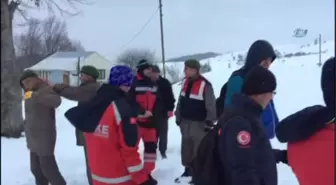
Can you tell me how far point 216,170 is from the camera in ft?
7.64

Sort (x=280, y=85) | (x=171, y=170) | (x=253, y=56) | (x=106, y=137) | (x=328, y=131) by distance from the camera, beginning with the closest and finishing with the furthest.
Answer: (x=328, y=131), (x=106, y=137), (x=253, y=56), (x=171, y=170), (x=280, y=85)

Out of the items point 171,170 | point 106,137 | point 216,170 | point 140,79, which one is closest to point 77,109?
point 106,137

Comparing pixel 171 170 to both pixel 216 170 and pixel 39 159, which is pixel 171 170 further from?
pixel 216 170

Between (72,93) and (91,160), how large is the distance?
4.32ft

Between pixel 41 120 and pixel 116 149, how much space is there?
1.62m

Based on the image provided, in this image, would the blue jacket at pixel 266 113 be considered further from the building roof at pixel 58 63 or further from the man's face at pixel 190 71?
the building roof at pixel 58 63

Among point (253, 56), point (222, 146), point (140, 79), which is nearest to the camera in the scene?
point (222, 146)

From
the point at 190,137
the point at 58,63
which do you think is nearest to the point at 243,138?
the point at 190,137

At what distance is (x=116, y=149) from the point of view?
9.48 ft

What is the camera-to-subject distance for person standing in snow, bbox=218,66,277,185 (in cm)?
220

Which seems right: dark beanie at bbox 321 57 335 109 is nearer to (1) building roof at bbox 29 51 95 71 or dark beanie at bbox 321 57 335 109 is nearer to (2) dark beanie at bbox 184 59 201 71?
(2) dark beanie at bbox 184 59 201 71

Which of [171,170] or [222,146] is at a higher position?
[222,146]

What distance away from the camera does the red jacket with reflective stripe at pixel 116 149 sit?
2828 millimetres

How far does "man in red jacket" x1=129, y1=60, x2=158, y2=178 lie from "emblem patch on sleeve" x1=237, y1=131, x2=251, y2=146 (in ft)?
10.4
